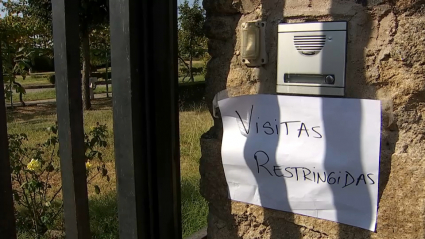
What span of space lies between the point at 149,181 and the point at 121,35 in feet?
1.51

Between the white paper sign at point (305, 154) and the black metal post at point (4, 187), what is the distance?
67cm

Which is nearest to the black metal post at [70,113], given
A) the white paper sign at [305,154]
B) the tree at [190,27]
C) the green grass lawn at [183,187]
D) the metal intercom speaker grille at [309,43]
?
the white paper sign at [305,154]

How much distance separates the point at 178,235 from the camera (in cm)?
147

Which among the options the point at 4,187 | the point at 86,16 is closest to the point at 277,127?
the point at 4,187

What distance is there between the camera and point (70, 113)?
3.99 ft

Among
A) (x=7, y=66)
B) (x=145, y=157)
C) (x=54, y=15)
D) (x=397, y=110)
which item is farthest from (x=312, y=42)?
(x=7, y=66)

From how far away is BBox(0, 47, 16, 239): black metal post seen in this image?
1.08 m

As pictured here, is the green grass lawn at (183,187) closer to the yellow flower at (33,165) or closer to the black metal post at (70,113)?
the yellow flower at (33,165)

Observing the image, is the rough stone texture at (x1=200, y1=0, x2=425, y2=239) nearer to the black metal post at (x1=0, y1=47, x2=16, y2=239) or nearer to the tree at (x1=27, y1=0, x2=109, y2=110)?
the black metal post at (x1=0, y1=47, x2=16, y2=239)

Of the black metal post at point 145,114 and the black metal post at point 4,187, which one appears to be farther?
the black metal post at point 145,114

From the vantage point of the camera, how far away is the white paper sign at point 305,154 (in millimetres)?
1238

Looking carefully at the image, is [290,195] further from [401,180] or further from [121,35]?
[121,35]

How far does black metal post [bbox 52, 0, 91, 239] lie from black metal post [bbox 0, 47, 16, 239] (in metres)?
0.17

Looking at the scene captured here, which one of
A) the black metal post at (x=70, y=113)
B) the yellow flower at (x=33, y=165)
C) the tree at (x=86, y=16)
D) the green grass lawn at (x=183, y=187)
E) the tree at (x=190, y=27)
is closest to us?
the black metal post at (x=70, y=113)
